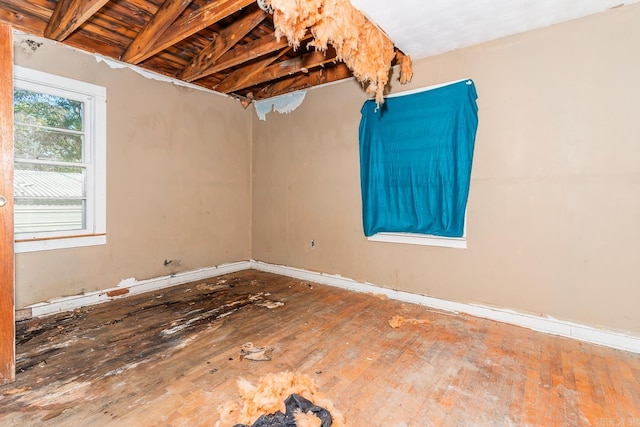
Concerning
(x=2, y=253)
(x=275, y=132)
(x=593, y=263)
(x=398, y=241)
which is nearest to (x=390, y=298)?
(x=398, y=241)

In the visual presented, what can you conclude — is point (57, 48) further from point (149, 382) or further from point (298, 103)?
point (149, 382)

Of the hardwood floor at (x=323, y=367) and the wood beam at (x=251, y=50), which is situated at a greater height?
the wood beam at (x=251, y=50)

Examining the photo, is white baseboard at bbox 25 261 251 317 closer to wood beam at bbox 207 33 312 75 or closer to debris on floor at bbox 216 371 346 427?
debris on floor at bbox 216 371 346 427

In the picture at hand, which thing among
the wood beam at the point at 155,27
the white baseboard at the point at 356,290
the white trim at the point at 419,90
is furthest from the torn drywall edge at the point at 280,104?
the white baseboard at the point at 356,290

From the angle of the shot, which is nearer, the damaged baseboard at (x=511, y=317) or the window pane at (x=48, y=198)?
the damaged baseboard at (x=511, y=317)

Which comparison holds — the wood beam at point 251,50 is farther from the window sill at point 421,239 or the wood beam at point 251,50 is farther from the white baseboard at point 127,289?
the white baseboard at point 127,289

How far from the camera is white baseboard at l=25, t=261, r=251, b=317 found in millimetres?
2947

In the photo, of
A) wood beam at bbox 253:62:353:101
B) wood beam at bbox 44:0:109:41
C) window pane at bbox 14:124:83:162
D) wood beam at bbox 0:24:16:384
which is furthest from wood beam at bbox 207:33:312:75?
wood beam at bbox 0:24:16:384

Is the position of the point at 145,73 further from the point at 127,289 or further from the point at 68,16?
the point at 127,289

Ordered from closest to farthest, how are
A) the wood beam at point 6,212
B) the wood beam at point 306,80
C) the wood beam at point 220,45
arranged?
the wood beam at point 6,212 → the wood beam at point 220,45 → the wood beam at point 306,80

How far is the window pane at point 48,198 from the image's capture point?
9.27 feet

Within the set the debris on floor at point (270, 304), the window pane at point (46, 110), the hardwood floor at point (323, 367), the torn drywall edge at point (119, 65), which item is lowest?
the hardwood floor at point (323, 367)

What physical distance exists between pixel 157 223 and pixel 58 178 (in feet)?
3.53

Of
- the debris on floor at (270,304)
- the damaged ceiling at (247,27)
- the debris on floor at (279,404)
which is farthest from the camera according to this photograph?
the debris on floor at (270,304)
